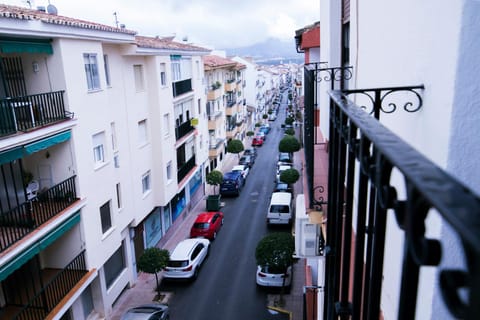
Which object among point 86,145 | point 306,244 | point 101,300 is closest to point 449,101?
point 306,244

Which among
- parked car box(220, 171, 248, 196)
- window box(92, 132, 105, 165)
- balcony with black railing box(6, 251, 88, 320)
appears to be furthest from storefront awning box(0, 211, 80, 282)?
parked car box(220, 171, 248, 196)

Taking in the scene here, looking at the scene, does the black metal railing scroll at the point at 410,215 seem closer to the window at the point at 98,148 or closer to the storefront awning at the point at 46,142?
the storefront awning at the point at 46,142

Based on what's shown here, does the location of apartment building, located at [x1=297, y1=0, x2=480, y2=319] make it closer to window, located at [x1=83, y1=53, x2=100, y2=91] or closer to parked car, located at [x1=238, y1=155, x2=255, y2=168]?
window, located at [x1=83, y1=53, x2=100, y2=91]

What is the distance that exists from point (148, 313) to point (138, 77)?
395 inches

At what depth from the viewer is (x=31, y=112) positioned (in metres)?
10.5

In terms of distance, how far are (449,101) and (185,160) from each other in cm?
2173

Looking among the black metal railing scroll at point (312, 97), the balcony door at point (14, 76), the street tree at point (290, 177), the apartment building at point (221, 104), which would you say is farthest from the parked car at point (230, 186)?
the black metal railing scroll at point (312, 97)

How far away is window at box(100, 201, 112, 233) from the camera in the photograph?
14469mm

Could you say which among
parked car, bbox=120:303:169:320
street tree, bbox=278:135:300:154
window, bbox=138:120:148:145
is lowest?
parked car, bbox=120:303:169:320

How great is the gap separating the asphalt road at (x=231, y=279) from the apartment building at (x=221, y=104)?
6.75 m

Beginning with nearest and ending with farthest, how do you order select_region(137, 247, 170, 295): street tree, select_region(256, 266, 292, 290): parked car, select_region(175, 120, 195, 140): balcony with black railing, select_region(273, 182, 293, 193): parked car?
select_region(137, 247, 170, 295): street tree
select_region(256, 266, 292, 290): parked car
select_region(175, 120, 195, 140): balcony with black railing
select_region(273, 182, 293, 193): parked car

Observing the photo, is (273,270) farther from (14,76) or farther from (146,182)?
(14,76)

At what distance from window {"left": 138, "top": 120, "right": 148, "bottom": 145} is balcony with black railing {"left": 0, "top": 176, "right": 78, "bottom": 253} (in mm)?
6073

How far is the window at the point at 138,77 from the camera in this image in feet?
58.0
